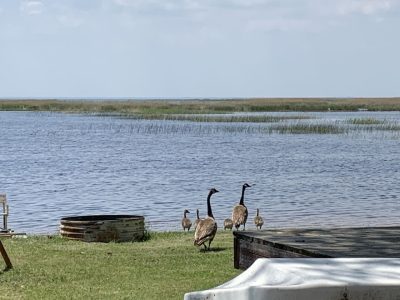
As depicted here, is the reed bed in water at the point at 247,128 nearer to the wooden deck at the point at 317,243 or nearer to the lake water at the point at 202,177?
the lake water at the point at 202,177

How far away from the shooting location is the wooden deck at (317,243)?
7043 millimetres

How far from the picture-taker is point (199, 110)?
133 meters

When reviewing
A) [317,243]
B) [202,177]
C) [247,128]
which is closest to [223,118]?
[247,128]

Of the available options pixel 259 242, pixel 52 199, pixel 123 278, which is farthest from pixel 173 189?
pixel 259 242

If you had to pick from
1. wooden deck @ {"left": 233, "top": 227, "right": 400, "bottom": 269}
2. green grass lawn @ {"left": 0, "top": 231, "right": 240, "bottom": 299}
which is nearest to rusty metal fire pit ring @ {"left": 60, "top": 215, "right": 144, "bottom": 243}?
green grass lawn @ {"left": 0, "top": 231, "right": 240, "bottom": 299}

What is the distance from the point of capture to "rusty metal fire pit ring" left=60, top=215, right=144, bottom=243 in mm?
17672

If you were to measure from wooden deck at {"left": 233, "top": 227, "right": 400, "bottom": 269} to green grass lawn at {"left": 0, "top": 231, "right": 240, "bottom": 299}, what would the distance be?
2085mm

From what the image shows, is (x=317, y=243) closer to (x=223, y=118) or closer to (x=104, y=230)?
(x=104, y=230)

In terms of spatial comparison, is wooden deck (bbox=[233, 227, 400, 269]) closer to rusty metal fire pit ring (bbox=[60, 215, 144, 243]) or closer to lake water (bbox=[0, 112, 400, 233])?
rusty metal fire pit ring (bbox=[60, 215, 144, 243])

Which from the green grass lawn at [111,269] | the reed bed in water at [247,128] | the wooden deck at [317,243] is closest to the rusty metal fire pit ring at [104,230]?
the green grass lawn at [111,269]

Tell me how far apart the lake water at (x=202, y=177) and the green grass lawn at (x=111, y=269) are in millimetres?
7949

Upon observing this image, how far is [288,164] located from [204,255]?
3600 cm

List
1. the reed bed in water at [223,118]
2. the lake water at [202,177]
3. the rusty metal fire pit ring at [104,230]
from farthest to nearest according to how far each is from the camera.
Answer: the reed bed in water at [223,118]
the lake water at [202,177]
the rusty metal fire pit ring at [104,230]

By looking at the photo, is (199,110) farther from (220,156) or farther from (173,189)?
(173,189)
